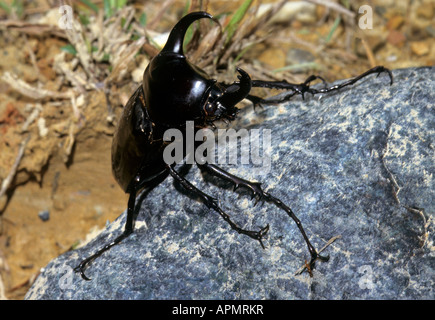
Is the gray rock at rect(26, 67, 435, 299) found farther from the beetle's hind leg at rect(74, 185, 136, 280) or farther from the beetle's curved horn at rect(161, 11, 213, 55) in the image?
the beetle's curved horn at rect(161, 11, 213, 55)

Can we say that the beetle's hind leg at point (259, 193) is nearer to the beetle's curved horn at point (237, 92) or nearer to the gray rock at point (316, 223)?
the gray rock at point (316, 223)

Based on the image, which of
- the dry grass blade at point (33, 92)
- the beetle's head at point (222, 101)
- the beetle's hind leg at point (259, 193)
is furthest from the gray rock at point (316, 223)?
the dry grass blade at point (33, 92)

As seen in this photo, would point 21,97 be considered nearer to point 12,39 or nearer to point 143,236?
point 12,39

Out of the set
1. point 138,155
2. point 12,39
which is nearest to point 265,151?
point 138,155

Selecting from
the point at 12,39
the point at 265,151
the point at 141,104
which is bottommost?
the point at 265,151

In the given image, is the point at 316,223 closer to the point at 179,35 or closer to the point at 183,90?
the point at 183,90

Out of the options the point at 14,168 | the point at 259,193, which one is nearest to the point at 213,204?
the point at 259,193

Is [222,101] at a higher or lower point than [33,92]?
higher

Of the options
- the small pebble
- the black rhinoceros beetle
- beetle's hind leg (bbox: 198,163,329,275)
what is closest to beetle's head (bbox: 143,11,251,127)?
the black rhinoceros beetle
